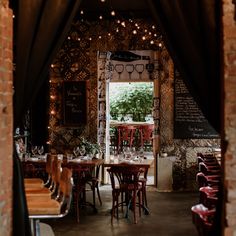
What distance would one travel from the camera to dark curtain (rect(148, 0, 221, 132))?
3.75 meters

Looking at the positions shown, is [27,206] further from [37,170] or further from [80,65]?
[80,65]

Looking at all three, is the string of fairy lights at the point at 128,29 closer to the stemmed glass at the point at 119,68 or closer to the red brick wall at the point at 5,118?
the stemmed glass at the point at 119,68

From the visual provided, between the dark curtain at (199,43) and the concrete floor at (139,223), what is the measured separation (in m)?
3.00

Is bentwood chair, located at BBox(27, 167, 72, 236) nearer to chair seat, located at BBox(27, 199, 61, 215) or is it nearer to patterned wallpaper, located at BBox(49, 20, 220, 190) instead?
chair seat, located at BBox(27, 199, 61, 215)

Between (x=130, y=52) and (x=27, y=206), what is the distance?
6816 millimetres

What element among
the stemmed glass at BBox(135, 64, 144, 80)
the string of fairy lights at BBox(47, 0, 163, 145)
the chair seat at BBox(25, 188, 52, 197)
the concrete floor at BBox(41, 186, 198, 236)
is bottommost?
the concrete floor at BBox(41, 186, 198, 236)

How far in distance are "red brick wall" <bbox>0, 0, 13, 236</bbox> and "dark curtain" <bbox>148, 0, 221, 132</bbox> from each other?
1.18m

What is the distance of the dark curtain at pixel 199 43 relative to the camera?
3752 mm

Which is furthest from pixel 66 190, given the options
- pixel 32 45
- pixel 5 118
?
pixel 32 45

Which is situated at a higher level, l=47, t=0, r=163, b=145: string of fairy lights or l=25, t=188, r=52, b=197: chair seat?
l=47, t=0, r=163, b=145: string of fairy lights

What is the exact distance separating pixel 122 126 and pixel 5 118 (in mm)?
→ 9928

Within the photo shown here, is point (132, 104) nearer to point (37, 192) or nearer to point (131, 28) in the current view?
point (131, 28)

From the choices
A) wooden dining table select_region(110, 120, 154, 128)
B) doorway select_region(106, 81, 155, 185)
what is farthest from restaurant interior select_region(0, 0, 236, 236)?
doorway select_region(106, 81, 155, 185)

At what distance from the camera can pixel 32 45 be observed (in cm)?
388
